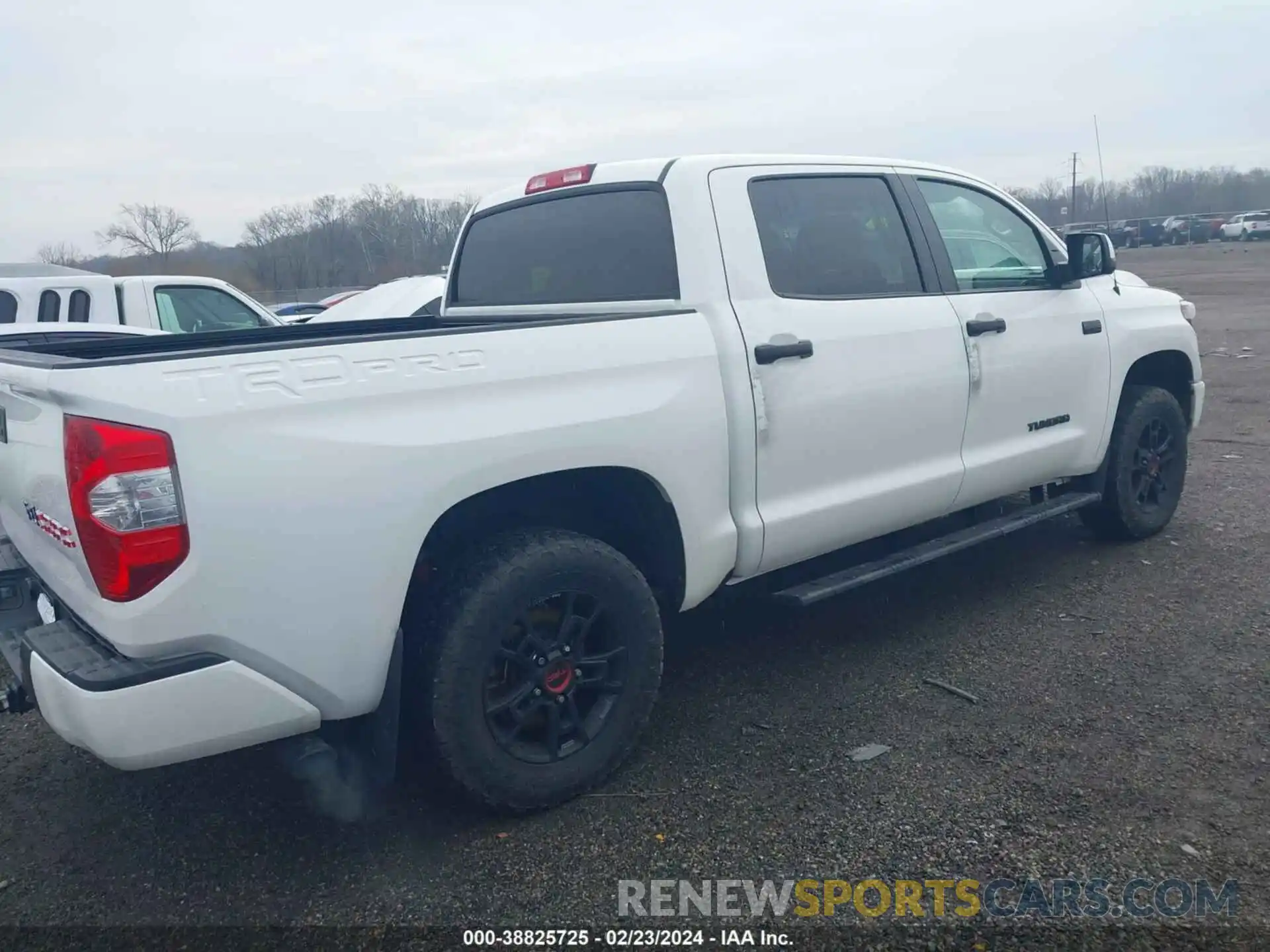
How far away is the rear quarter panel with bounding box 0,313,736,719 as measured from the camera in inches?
93.0

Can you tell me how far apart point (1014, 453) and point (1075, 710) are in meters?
1.29

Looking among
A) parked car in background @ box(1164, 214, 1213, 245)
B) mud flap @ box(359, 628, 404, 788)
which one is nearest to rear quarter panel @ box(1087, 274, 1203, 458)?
mud flap @ box(359, 628, 404, 788)

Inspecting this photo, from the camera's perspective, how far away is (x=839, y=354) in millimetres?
3686

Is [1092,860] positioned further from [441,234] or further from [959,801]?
[441,234]

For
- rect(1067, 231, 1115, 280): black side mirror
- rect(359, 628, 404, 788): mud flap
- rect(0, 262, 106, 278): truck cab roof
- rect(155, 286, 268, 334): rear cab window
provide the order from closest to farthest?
rect(359, 628, 404, 788): mud flap → rect(1067, 231, 1115, 280): black side mirror → rect(155, 286, 268, 334): rear cab window → rect(0, 262, 106, 278): truck cab roof

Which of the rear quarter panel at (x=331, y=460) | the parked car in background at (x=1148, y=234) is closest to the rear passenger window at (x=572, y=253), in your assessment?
the rear quarter panel at (x=331, y=460)

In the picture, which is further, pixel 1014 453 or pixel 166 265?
pixel 166 265

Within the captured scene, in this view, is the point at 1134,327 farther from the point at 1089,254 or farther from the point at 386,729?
the point at 386,729

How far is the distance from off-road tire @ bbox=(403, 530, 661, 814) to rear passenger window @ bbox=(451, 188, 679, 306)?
3.53 ft

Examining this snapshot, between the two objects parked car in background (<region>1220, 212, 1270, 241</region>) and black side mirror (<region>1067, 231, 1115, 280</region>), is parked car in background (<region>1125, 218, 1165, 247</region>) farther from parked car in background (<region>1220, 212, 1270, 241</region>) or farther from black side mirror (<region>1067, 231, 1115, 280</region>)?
black side mirror (<region>1067, 231, 1115, 280</region>)

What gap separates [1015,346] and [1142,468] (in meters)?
1.44

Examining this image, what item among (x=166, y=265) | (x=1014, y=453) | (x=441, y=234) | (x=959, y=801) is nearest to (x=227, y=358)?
(x=959, y=801)

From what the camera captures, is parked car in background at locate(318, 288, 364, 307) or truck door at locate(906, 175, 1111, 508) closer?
truck door at locate(906, 175, 1111, 508)

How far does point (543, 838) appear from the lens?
2971mm
